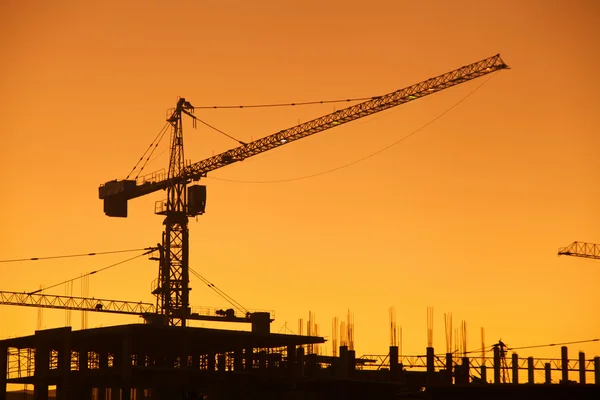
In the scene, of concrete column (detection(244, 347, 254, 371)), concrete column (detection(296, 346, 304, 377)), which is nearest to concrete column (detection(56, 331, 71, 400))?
concrete column (detection(244, 347, 254, 371))

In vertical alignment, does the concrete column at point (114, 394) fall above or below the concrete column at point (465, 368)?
below

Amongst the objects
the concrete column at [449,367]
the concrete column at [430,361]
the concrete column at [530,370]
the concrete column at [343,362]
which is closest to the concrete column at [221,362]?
the concrete column at [343,362]

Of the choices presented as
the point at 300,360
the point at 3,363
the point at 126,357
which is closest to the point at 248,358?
the point at 300,360

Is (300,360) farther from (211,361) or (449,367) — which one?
(449,367)

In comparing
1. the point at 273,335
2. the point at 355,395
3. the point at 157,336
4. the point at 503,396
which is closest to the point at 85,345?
the point at 157,336

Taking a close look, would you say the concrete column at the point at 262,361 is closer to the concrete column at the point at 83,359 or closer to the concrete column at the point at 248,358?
the concrete column at the point at 248,358

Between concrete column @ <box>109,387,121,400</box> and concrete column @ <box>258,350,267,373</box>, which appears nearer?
concrete column @ <box>258,350,267,373</box>

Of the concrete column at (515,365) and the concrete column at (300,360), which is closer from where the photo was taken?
the concrete column at (300,360)

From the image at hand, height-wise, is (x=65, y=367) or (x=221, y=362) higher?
(x=221, y=362)

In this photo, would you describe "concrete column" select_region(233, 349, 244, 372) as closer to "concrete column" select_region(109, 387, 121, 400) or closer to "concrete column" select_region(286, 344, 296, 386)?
"concrete column" select_region(286, 344, 296, 386)

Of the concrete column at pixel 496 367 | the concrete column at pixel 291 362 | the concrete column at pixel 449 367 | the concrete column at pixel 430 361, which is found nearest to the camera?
the concrete column at pixel 291 362

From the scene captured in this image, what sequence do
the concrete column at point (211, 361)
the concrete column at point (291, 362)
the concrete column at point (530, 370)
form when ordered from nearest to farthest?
the concrete column at point (291, 362) < the concrete column at point (211, 361) < the concrete column at point (530, 370)

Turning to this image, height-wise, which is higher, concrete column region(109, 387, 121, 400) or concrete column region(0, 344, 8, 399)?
concrete column region(0, 344, 8, 399)

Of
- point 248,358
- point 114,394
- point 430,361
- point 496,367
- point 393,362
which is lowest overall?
point 114,394
